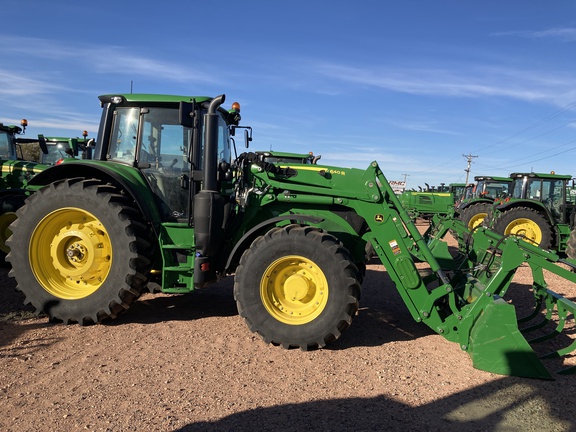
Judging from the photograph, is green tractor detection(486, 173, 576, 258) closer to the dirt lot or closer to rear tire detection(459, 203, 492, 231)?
rear tire detection(459, 203, 492, 231)

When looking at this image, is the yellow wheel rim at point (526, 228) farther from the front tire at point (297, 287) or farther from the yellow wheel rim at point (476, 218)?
the front tire at point (297, 287)

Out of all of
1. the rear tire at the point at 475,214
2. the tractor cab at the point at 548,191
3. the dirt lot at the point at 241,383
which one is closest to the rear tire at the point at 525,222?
the tractor cab at the point at 548,191

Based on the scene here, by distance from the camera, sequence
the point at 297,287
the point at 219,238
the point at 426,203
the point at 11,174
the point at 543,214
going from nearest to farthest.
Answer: the point at 297,287 → the point at 219,238 → the point at 11,174 → the point at 543,214 → the point at 426,203

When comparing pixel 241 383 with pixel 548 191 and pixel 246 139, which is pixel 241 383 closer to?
pixel 246 139

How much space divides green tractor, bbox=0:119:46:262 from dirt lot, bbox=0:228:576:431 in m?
3.36

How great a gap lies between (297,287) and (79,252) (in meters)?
2.36

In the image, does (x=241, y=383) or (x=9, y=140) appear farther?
(x=9, y=140)

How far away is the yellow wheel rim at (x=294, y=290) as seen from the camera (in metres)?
4.24

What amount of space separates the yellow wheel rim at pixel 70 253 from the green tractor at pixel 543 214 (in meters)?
9.49

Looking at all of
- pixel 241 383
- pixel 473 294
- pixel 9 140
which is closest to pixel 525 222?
pixel 473 294

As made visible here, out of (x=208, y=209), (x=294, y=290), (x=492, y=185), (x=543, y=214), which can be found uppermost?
(x=492, y=185)

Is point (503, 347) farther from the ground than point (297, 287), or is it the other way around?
point (297, 287)

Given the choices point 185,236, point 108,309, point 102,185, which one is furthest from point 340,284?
point 102,185

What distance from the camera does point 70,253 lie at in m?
4.68
